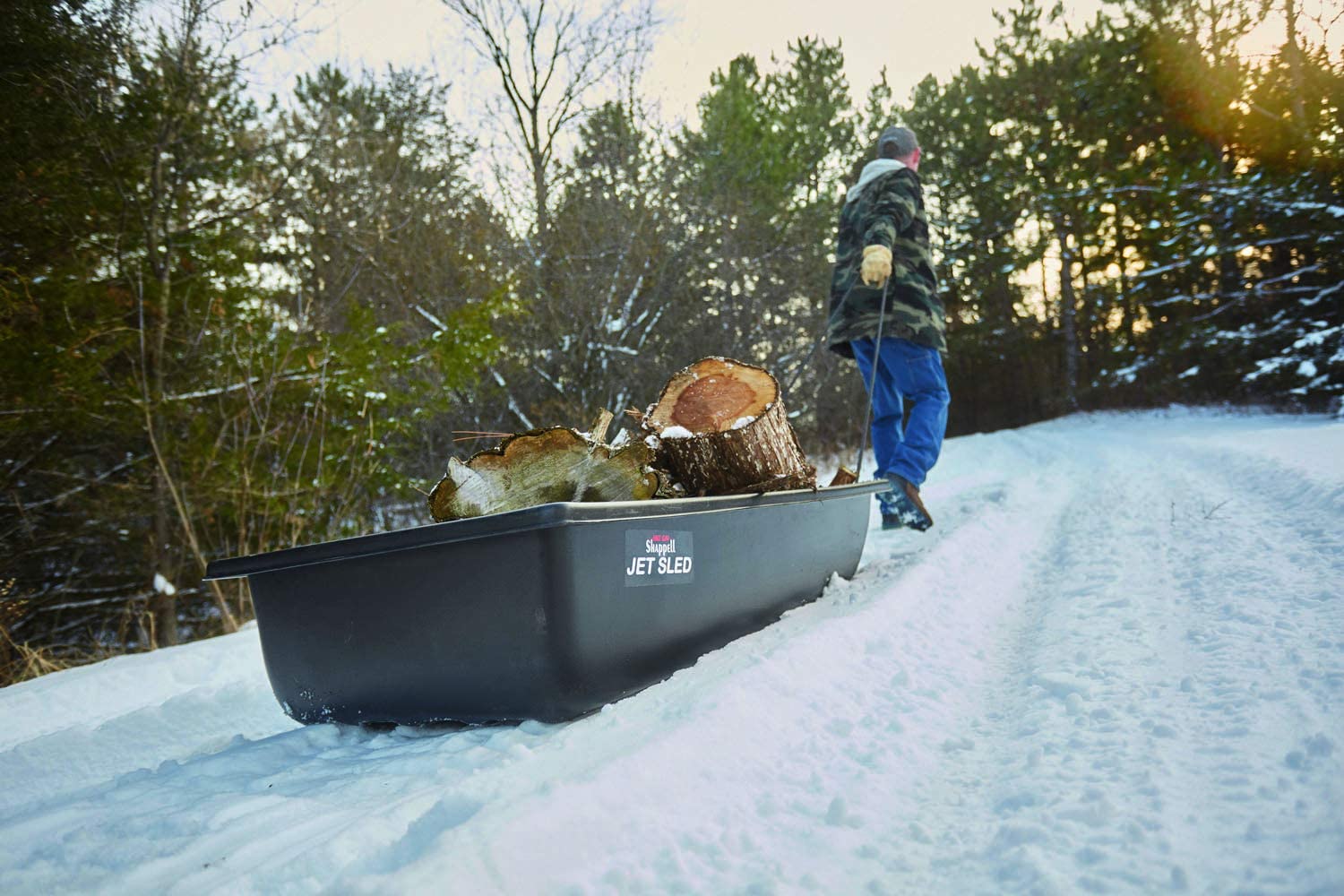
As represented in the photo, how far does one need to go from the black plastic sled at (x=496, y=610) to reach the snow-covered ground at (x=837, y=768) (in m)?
0.09

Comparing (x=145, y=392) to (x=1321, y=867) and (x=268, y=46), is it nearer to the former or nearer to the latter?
(x=268, y=46)

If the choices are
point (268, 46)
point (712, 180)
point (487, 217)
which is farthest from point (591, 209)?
point (268, 46)

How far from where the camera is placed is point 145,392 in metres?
4.47

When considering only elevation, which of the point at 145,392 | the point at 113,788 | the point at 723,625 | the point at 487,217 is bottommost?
the point at 113,788

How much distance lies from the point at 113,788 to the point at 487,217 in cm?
796

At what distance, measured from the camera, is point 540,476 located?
6.93ft

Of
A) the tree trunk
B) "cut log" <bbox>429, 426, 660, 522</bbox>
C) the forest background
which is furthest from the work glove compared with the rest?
the tree trunk

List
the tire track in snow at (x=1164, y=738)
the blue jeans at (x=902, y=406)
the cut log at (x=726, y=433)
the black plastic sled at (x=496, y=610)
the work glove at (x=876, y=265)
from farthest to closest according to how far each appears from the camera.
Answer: the blue jeans at (x=902, y=406)
the work glove at (x=876, y=265)
the cut log at (x=726, y=433)
the black plastic sled at (x=496, y=610)
the tire track in snow at (x=1164, y=738)

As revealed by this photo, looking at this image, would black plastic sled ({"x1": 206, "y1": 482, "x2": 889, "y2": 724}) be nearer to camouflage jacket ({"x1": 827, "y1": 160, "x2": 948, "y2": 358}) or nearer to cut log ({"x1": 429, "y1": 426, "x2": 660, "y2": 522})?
cut log ({"x1": 429, "y1": 426, "x2": 660, "y2": 522})

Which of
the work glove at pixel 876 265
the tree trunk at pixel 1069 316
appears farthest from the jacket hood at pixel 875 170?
the tree trunk at pixel 1069 316

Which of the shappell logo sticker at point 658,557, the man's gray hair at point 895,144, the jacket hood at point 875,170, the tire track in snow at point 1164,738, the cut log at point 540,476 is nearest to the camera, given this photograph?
the tire track in snow at point 1164,738

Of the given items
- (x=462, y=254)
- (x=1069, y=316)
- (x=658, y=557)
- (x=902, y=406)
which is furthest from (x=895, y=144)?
(x=1069, y=316)

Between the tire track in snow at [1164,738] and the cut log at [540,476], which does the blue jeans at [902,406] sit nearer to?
the tire track in snow at [1164,738]

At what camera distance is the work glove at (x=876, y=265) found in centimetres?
389
